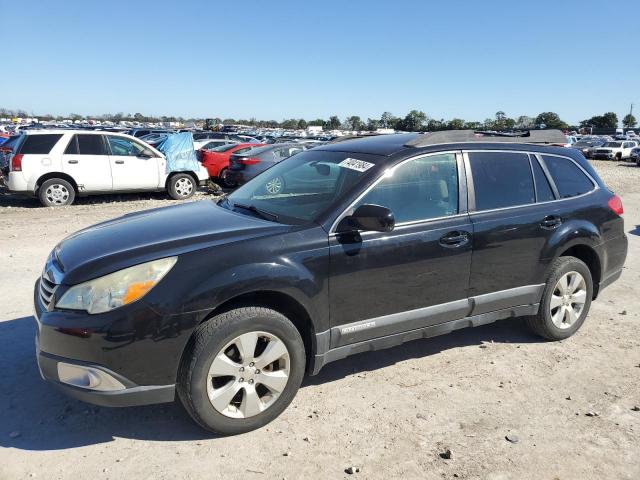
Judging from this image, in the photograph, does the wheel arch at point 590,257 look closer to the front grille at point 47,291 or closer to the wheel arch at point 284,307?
the wheel arch at point 284,307

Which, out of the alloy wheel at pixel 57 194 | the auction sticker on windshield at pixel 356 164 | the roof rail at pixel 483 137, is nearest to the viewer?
the auction sticker on windshield at pixel 356 164

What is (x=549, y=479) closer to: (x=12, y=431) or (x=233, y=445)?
(x=233, y=445)

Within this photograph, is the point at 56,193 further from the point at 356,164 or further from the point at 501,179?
the point at 501,179

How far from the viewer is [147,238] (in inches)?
128

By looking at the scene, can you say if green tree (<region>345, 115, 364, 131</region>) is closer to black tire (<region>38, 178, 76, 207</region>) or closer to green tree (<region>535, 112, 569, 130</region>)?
green tree (<region>535, 112, 569, 130</region>)

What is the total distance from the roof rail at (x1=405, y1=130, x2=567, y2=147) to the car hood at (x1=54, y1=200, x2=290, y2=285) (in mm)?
1414

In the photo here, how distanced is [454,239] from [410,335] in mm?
771

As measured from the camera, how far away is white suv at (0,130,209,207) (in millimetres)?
10812

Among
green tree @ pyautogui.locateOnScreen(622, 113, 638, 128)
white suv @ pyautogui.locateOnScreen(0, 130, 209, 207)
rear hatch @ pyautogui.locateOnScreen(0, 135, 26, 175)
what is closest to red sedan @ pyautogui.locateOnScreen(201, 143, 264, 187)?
white suv @ pyautogui.locateOnScreen(0, 130, 209, 207)

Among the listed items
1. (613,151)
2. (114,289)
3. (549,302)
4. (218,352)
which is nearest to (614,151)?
(613,151)

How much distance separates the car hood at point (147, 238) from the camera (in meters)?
2.94

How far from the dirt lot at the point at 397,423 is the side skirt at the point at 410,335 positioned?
0.33 m

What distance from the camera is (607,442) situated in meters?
3.14

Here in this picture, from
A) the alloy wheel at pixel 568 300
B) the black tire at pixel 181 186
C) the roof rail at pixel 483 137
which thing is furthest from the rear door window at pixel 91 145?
the alloy wheel at pixel 568 300
